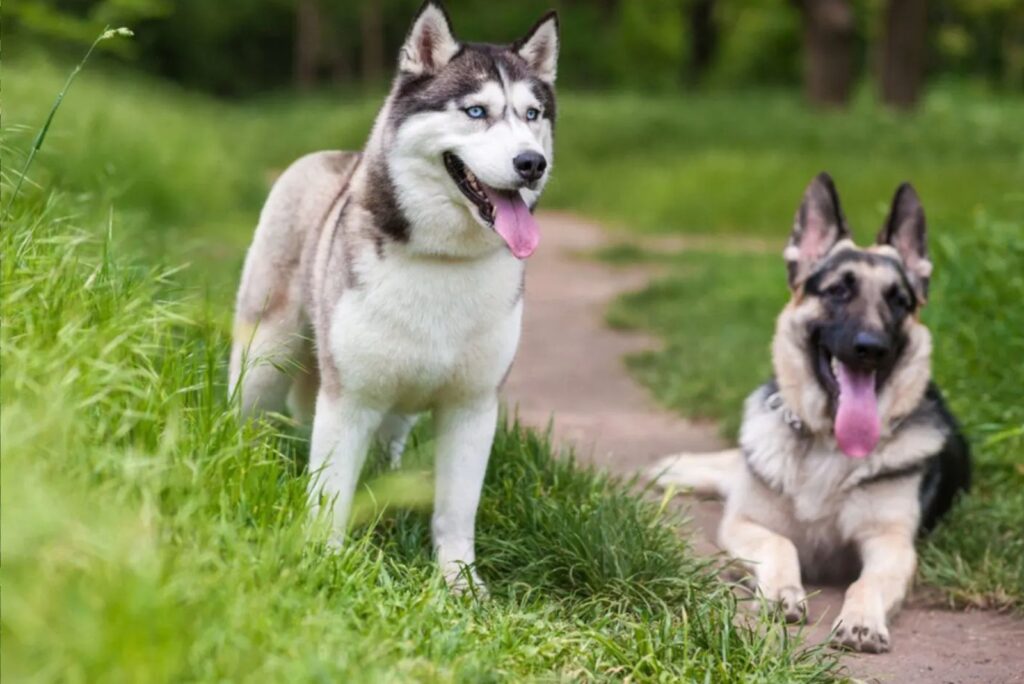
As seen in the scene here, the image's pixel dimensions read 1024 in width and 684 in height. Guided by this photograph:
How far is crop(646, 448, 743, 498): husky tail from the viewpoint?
5.41 m

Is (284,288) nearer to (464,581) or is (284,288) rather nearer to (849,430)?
(464,581)

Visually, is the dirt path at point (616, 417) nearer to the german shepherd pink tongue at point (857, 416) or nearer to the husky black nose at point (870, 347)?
the german shepherd pink tongue at point (857, 416)

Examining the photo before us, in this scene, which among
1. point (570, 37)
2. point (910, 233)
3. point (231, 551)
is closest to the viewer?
point (231, 551)

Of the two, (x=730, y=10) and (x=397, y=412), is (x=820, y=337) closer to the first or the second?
(x=397, y=412)

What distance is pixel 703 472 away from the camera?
552cm

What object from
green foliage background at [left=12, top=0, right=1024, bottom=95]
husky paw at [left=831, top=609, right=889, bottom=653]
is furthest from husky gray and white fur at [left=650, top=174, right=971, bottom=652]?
green foliage background at [left=12, top=0, right=1024, bottom=95]

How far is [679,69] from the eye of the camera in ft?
119

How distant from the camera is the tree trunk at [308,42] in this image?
29.2 meters

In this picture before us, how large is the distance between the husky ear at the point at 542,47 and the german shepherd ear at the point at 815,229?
157 cm

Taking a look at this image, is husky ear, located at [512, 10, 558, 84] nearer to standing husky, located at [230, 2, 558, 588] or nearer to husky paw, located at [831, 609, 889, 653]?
standing husky, located at [230, 2, 558, 588]

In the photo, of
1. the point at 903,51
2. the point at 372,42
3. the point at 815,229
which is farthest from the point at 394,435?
the point at 372,42

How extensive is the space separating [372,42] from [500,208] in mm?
25597

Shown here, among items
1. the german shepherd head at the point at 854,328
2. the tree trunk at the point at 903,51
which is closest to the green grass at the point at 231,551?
the german shepherd head at the point at 854,328

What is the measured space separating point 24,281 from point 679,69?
113 feet
